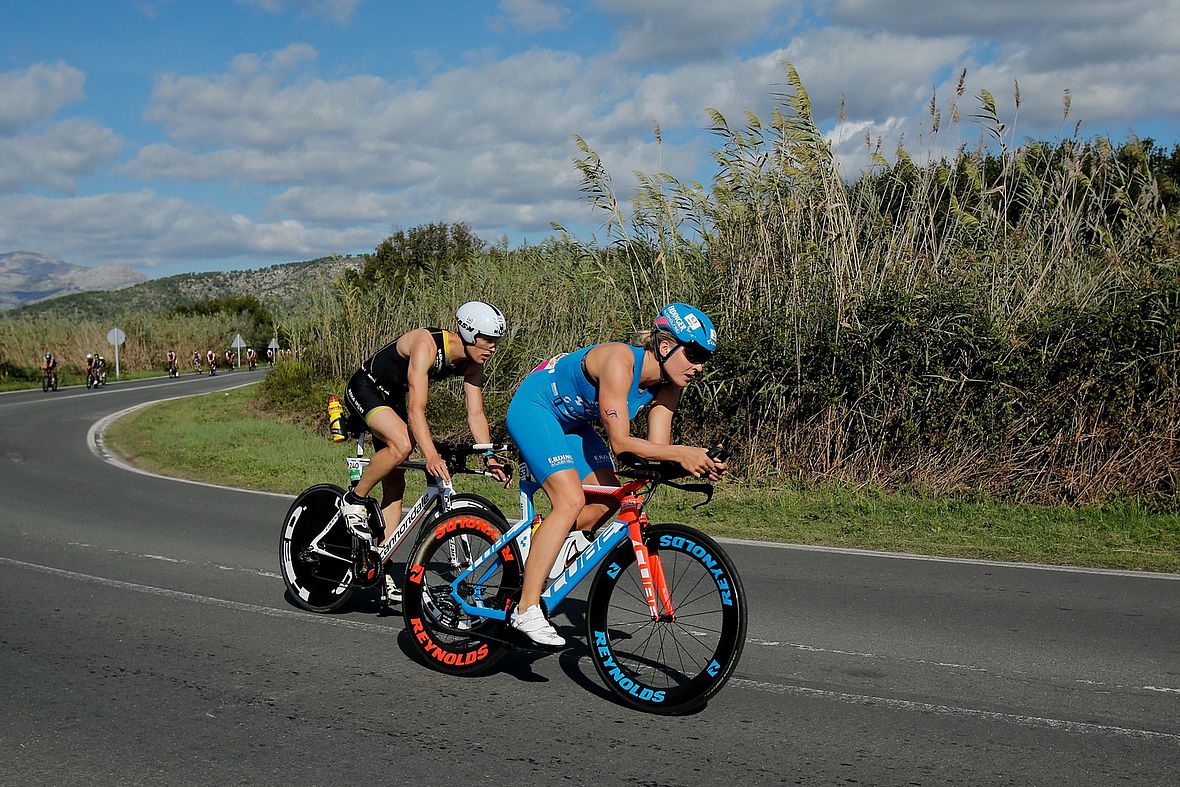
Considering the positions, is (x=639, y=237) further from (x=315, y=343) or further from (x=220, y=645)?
(x=315, y=343)

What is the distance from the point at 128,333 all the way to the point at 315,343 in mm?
44751

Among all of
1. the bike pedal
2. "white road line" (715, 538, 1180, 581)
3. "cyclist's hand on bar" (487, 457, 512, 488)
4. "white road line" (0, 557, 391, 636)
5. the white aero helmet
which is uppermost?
the white aero helmet

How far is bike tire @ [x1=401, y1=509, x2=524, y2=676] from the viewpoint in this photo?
555cm

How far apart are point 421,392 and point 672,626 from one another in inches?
80.2

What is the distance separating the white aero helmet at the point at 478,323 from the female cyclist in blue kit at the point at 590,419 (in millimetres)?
857

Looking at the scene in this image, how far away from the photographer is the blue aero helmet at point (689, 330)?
486 centimetres

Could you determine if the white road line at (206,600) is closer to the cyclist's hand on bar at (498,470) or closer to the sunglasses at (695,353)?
the cyclist's hand on bar at (498,470)

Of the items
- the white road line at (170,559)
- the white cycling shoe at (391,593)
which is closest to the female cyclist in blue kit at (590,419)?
the white cycling shoe at (391,593)

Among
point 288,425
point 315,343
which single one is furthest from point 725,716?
point 315,343

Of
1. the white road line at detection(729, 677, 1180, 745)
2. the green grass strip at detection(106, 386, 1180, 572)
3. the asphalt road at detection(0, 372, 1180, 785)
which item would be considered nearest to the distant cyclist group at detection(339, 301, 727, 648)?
the asphalt road at detection(0, 372, 1180, 785)

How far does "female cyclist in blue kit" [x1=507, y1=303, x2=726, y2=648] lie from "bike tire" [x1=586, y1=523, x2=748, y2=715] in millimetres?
281

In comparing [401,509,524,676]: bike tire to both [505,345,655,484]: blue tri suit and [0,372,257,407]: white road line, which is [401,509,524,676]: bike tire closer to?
[505,345,655,484]: blue tri suit

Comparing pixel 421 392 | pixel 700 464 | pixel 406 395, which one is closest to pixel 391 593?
pixel 406 395

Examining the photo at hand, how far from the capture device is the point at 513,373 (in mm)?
18031
